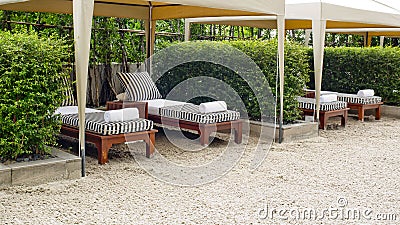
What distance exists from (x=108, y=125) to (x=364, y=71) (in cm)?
656

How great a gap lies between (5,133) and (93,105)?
5.36 m

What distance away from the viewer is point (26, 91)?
498 cm

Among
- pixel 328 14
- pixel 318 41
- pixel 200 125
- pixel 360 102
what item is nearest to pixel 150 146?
pixel 200 125

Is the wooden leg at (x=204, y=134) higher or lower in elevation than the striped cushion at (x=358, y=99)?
lower

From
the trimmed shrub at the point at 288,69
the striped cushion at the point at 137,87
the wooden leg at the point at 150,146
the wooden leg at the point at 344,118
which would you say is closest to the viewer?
the wooden leg at the point at 150,146

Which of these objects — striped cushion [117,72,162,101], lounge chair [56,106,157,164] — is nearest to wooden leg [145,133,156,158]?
lounge chair [56,106,157,164]

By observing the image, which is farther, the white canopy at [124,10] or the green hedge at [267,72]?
the green hedge at [267,72]

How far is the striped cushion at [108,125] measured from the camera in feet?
18.9

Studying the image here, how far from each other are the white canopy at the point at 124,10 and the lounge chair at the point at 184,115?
103 cm

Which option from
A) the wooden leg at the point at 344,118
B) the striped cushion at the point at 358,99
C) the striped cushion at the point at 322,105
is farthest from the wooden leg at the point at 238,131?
the striped cushion at the point at 358,99

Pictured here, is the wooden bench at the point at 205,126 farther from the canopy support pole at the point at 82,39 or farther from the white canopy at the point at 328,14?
the canopy support pole at the point at 82,39

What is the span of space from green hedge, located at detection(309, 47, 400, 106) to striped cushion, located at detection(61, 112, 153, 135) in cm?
571

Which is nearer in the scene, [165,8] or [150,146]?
[150,146]

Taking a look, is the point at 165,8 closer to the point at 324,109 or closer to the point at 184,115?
the point at 184,115
